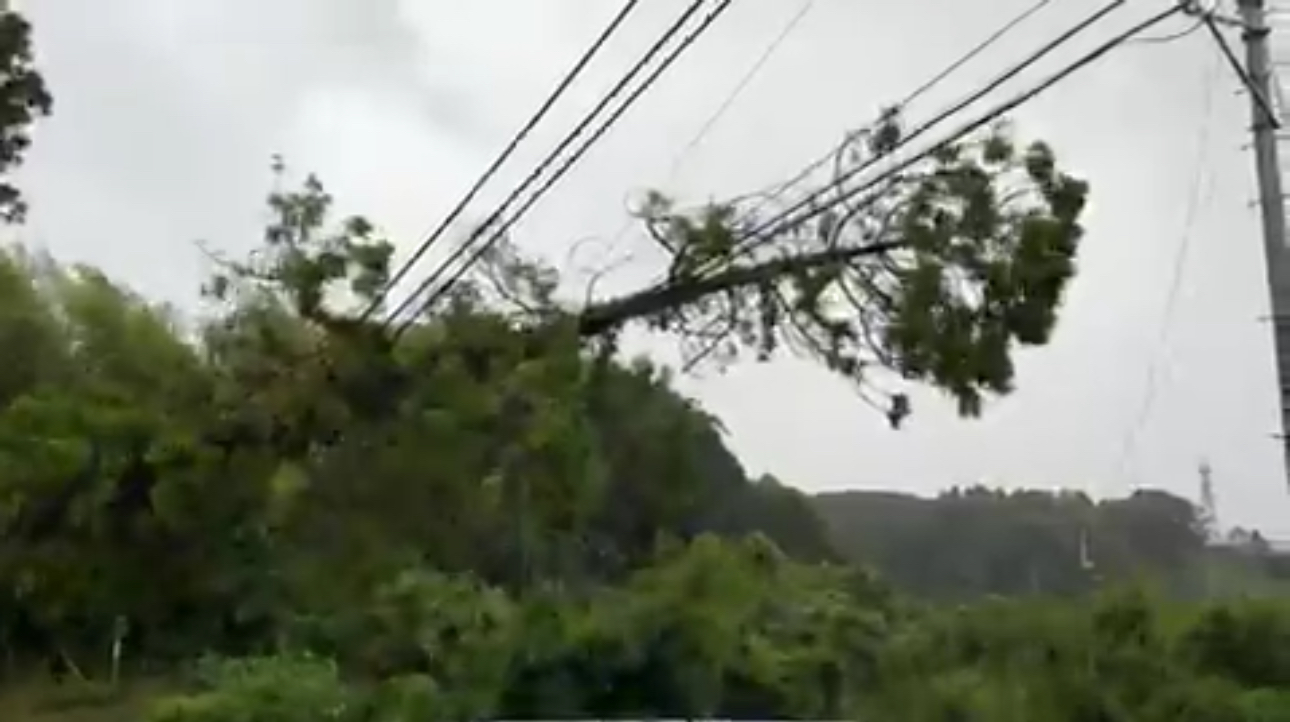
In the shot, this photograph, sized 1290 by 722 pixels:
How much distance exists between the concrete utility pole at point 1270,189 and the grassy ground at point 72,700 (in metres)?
10.9

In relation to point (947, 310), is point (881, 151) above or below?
above

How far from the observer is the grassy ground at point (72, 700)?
16109mm

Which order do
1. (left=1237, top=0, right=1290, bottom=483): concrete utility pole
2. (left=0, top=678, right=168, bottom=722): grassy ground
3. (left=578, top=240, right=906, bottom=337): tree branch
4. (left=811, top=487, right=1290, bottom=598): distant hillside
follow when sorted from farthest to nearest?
(left=0, top=678, right=168, bottom=722): grassy ground < (left=811, top=487, right=1290, bottom=598): distant hillside < (left=578, top=240, right=906, bottom=337): tree branch < (left=1237, top=0, right=1290, bottom=483): concrete utility pole

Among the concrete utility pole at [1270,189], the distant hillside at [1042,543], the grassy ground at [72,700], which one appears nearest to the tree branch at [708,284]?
the concrete utility pole at [1270,189]

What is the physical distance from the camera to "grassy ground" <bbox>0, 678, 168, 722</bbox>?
16.1 m

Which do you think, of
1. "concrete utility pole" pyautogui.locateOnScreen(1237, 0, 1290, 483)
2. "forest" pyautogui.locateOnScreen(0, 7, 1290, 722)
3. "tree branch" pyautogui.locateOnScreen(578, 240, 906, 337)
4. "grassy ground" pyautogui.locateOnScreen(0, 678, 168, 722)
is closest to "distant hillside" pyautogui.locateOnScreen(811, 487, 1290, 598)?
"forest" pyautogui.locateOnScreen(0, 7, 1290, 722)

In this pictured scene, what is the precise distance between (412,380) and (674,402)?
222 centimetres

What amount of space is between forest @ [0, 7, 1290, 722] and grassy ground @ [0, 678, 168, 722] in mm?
46

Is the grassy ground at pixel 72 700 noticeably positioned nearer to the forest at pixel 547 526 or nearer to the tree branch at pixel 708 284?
the forest at pixel 547 526

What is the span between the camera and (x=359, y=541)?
1276 centimetres

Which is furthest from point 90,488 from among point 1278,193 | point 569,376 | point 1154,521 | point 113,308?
point 1278,193

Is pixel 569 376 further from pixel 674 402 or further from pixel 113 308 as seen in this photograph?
pixel 113 308

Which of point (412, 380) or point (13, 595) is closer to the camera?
point (412, 380)

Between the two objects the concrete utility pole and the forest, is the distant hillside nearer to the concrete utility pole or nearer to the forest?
the forest
